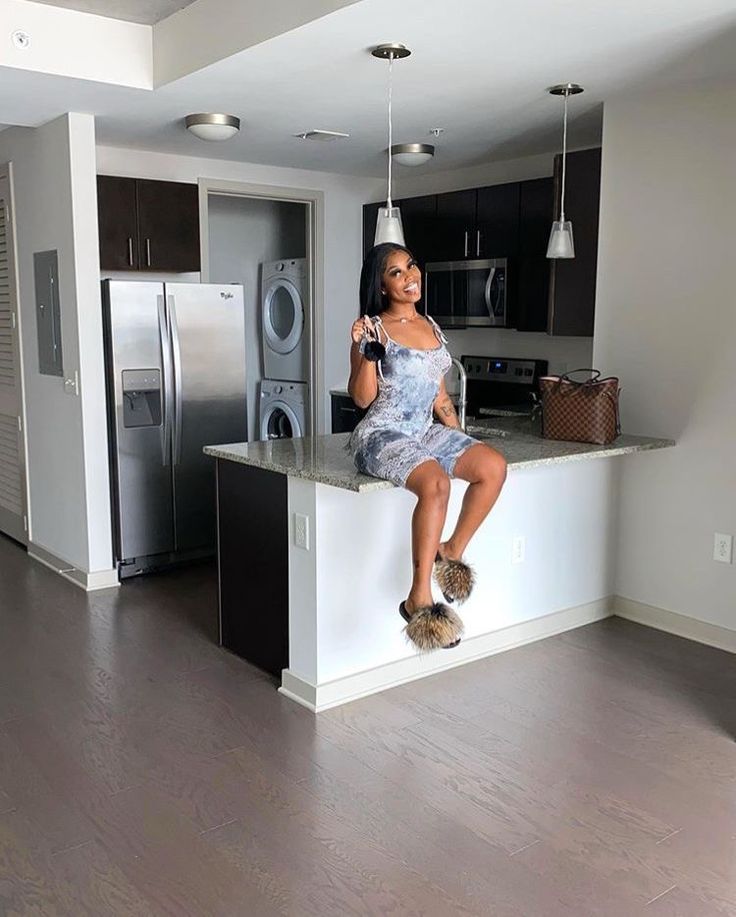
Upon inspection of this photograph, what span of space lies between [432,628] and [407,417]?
0.71 meters

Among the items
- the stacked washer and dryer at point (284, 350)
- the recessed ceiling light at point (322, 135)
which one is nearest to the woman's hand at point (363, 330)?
the recessed ceiling light at point (322, 135)

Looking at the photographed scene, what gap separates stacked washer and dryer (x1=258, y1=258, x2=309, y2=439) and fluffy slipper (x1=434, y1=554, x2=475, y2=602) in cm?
343

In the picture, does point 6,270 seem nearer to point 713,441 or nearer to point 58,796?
point 58,796

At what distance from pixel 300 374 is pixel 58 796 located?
409 cm

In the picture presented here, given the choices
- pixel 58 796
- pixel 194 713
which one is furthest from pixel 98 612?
pixel 58 796

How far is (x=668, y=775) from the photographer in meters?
2.75

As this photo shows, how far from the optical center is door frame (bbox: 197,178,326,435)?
5715 millimetres

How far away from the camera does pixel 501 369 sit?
5.51 metres

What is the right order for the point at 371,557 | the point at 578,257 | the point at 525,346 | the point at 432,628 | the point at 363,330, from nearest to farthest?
the point at 432,628 → the point at 363,330 → the point at 371,557 → the point at 578,257 → the point at 525,346

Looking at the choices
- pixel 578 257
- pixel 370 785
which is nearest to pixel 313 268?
pixel 578 257

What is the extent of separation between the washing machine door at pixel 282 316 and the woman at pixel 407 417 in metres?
3.27

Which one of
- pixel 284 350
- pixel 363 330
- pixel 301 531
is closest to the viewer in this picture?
pixel 363 330

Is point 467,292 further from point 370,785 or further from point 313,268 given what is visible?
point 370,785

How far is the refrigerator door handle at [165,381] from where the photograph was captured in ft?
15.4
